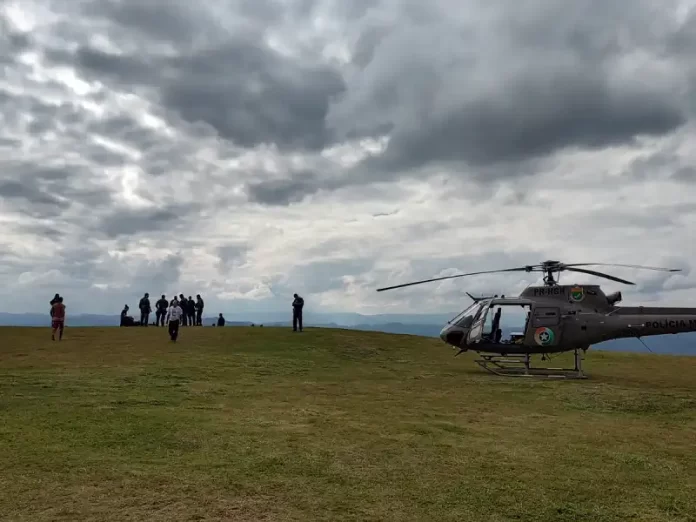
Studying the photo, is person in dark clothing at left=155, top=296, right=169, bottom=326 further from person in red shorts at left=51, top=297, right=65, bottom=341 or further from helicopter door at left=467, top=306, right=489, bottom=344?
helicopter door at left=467, top=306, right=489, bottom=344

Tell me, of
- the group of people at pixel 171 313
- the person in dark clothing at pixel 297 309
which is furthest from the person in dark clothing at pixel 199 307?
the person in dark clothing at pixel 297 309

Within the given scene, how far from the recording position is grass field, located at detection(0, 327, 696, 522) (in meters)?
6.74

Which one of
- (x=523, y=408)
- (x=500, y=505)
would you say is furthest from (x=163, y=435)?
(x=523, y=408)

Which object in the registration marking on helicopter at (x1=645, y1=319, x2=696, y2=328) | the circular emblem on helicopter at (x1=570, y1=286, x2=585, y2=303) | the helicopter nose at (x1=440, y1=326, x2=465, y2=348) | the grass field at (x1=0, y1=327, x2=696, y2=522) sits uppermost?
the circular emblem on helicopter at (x1=570, y1=286, x2=585, y2=303)

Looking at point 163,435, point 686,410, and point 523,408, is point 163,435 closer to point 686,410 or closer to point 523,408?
point 523,408

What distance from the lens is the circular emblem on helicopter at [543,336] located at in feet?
69.8

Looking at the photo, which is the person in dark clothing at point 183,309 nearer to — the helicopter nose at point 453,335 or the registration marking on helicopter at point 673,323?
the helicopter nose at point 453,335

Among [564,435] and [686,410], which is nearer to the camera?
[564,435]

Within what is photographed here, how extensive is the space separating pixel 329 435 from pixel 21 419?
6001mm

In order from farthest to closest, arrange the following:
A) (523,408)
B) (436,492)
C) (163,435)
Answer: (523,408) → (163,435) → (436,492)

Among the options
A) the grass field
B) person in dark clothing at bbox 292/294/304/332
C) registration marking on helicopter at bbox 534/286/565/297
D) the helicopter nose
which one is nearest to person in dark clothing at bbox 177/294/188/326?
person in dark clothing at bbox 292/294/304/332

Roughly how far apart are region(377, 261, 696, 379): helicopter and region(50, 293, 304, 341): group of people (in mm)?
12233

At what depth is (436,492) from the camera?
23.8ft

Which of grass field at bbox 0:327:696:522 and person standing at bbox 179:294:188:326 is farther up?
person standing at bbox 179:294:188:326
